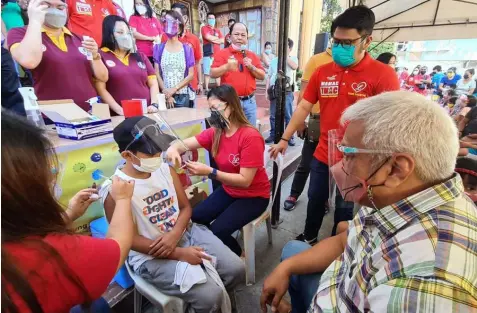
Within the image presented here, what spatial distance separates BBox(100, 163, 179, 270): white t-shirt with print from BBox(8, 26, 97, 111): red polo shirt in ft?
3.64

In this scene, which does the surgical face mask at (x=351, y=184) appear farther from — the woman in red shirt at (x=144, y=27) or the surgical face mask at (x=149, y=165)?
the woman in red shirt at (x=144, y=27)

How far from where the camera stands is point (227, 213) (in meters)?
1.76

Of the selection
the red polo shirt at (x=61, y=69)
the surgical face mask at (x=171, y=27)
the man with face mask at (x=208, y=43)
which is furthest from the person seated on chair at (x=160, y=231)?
the man with face mask at (x=208, y=43)

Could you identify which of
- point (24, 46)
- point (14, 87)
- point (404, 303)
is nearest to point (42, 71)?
point (24, 46)

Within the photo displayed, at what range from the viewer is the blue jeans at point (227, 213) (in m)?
1.70

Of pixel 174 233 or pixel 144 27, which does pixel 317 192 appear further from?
pixel 144 27

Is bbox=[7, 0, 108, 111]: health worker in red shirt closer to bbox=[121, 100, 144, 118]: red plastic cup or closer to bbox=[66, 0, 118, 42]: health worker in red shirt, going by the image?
bbox=[121, 100, 144, 118]: red plastic cup

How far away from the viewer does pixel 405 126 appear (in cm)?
73

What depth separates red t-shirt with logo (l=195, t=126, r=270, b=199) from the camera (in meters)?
→ 1.70

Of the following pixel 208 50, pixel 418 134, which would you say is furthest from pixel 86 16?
pixel 208 50

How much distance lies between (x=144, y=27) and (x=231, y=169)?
3.13 meters

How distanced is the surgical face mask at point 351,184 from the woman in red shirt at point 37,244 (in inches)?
34.3

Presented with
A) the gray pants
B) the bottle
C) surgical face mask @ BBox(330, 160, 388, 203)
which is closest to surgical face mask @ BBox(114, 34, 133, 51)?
the bottle

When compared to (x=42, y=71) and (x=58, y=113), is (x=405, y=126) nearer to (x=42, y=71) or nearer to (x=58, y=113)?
(x=58, y=113)
